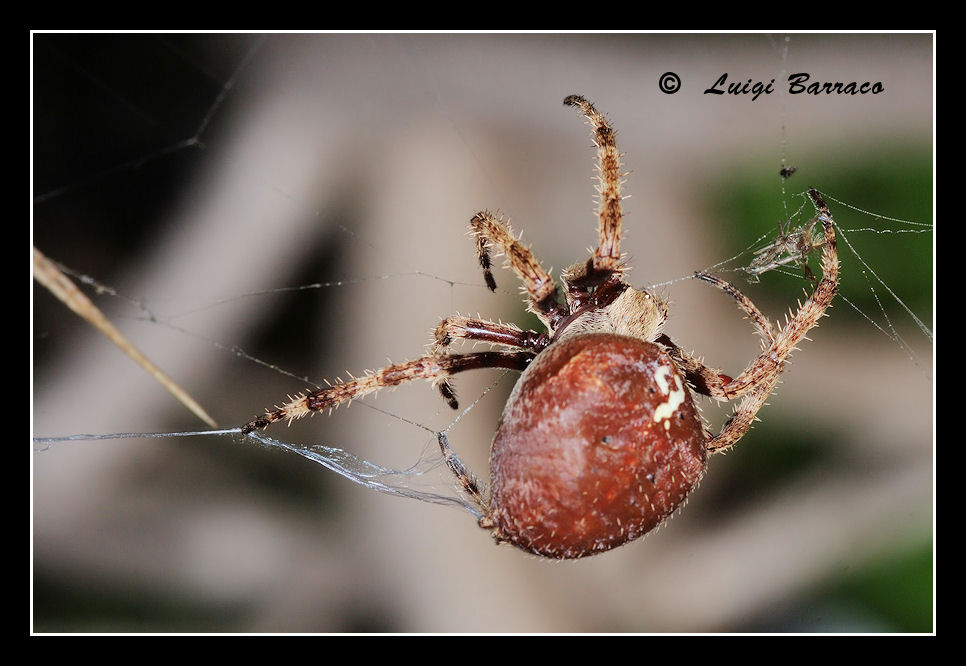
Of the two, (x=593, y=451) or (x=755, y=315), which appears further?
(x=755, y=315)

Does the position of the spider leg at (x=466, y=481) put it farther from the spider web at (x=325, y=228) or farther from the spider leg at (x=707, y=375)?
the spider leg at (x=707, y=375)

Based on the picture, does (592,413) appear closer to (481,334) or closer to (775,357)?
(481,334)

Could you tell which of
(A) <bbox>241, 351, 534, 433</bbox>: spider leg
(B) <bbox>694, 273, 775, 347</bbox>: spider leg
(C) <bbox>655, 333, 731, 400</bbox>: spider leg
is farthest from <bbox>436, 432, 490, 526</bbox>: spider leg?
(B) <bbox>694, 273, 775, 347</bbox>: spider leg

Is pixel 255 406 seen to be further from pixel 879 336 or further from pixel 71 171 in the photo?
pixel 879 336

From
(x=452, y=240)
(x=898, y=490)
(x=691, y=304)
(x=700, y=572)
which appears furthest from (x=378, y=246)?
(x=898, y=490)

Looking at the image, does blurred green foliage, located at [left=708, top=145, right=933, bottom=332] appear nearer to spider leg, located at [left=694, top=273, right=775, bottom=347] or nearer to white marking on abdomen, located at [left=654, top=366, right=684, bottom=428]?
spider leg, located at [left=694, top=273, right=775, bottom=347]

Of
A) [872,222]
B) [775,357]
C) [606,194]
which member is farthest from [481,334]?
[872,222]

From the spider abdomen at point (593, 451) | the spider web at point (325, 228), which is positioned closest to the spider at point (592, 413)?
the spider abdomen at point (593, 451)
